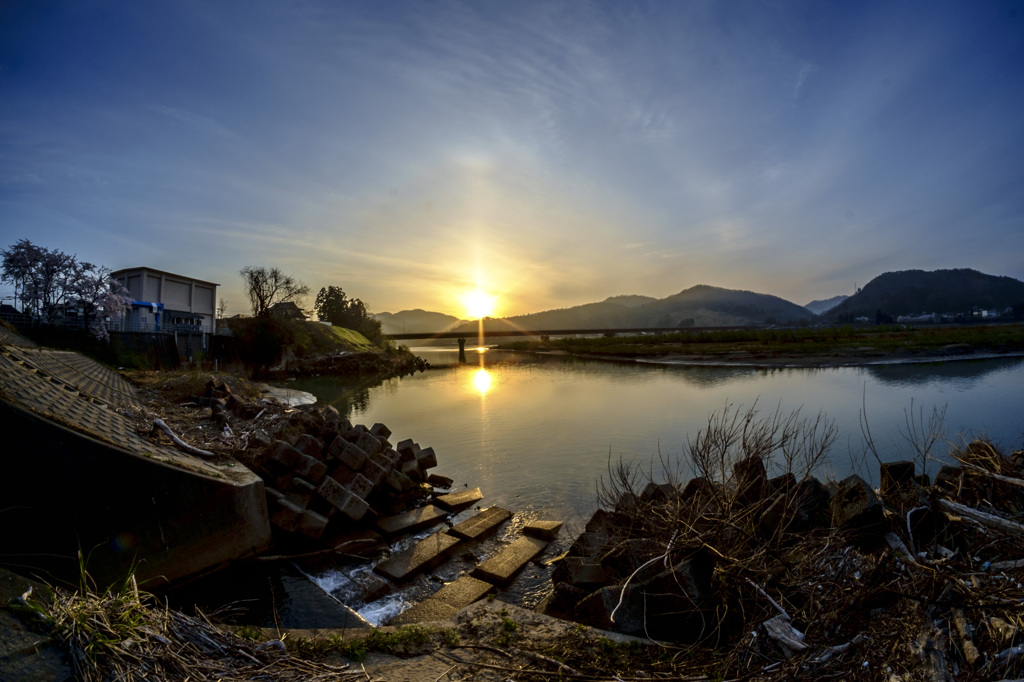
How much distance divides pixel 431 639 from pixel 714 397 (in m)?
23.7

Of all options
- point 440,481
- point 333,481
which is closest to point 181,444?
point 333,481

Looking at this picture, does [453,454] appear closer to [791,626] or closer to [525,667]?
[525,667]

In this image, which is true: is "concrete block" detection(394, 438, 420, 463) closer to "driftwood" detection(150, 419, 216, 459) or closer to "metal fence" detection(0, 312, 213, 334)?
"driftwood" detection(150, 419, 216, 459)

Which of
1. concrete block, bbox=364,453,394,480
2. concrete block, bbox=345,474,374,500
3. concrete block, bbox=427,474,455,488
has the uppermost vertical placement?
concrete block, bbox=364,453,394,480

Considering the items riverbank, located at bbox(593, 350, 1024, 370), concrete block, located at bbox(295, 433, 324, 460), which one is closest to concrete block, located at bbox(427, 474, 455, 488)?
concrete block, located at bbox(295, 433, 324, 460)

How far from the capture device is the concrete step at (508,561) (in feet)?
21.6

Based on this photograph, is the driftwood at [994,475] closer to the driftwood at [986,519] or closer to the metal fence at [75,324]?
the driftwood at [986,519]

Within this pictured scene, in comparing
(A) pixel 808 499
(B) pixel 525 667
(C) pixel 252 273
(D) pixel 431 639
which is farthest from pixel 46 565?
(C) pixel 252 273

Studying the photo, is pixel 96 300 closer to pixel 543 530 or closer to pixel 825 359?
pixel 543 530

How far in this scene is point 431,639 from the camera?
458 centimetres

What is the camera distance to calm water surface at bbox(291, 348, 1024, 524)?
1233cm

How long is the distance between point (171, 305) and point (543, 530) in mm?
49745

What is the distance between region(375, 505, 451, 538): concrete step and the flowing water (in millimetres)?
920

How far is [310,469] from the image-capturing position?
336 inches
